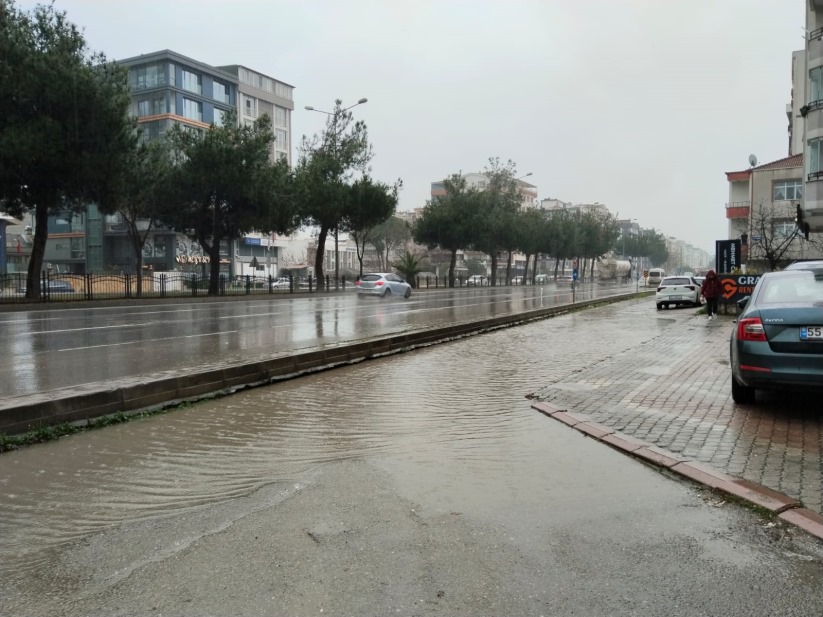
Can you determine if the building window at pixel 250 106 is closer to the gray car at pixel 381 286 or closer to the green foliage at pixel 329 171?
the green foliage at pixel 329 171

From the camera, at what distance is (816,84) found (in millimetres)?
29438

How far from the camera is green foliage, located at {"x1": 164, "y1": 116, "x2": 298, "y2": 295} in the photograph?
36062mm

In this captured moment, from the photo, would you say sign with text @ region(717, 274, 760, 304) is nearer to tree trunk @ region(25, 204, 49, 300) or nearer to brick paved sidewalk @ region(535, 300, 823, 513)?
brick paved sidewalk @ region(535, 300, 823, 513)

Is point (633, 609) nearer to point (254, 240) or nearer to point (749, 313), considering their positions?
point (749, 313)

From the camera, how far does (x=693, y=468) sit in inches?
194

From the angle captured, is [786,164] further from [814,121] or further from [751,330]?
[751,330]

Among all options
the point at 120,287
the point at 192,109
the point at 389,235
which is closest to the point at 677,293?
the point at 120,287

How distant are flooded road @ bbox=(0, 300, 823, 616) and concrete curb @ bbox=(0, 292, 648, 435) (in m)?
0.44

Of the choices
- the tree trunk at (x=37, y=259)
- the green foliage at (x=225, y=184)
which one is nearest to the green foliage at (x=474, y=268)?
the green foliage at (x=225, y=184)

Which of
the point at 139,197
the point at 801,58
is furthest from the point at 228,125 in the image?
the point at 801,58

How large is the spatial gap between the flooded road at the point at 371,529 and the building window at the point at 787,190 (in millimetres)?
57458

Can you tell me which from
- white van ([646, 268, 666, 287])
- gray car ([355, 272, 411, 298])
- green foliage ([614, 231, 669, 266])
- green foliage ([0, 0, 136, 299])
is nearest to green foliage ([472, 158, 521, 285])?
white van ([646, 268, 666, 287])

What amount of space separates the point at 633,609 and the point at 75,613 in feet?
8.10

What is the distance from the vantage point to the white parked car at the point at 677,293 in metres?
27.8
